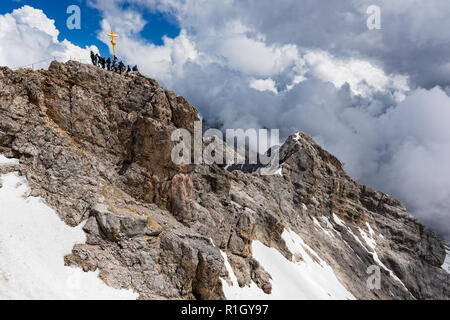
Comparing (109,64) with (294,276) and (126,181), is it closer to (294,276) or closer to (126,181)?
(126,181)

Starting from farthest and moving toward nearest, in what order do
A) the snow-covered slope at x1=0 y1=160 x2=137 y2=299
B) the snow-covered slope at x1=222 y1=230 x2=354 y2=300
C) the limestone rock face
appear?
the snow-covered slope at x1=222 y1=230 x2=354 y2=300, the limestone rock face, the snow-covered slope at x1=0 y1=160 x2=137 y2=299

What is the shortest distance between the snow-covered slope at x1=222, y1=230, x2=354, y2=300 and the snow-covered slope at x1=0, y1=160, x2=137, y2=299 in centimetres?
1408

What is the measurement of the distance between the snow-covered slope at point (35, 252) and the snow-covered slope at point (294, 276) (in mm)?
14078

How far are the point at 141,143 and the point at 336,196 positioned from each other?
69.0 metres

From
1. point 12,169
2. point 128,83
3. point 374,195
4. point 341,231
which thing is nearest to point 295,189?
point 341,231

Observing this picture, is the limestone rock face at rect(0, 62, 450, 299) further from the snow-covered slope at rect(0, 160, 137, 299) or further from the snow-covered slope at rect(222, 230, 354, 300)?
the snow-covered slope at rect(222, 230, 354, 300)

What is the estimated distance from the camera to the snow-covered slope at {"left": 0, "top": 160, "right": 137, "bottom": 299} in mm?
18484

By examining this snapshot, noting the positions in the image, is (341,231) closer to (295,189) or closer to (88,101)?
(295,189)

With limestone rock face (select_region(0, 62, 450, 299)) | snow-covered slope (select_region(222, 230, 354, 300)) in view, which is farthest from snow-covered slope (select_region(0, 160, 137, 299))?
snow-covered slope (select_region(222, 230, 354, 300))

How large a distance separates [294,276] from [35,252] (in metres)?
33.5

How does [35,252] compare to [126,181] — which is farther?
[126,181]

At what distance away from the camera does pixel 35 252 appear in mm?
20859

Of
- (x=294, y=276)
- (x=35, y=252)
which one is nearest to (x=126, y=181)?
(x=35, y=252)
